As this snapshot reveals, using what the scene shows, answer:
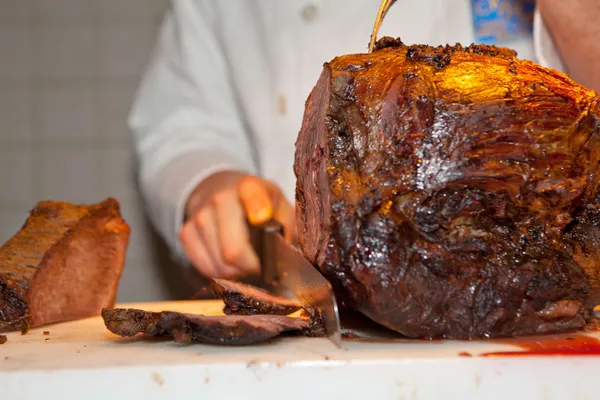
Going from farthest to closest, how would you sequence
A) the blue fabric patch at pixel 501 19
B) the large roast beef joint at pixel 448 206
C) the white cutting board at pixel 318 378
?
the blue fabric patch at pixel 501 19, the large roast beef joint at pixel 448 206, the white cutting board at pixel 318 378

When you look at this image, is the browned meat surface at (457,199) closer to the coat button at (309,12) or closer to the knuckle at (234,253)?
the knuckle at (234,253)

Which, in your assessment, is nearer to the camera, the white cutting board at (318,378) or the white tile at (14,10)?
the white cutting board at (318,378)

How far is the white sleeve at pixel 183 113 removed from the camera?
2672 millimetres

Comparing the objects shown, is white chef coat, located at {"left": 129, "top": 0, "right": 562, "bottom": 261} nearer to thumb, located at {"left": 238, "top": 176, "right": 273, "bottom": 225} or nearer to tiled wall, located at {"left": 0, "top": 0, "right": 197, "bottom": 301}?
thumb, located at {"left": 238, "top": 176, "right": 273, "bottom": 225}

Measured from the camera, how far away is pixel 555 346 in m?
1.05

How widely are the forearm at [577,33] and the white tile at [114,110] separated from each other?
2618mm

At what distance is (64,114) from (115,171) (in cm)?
46

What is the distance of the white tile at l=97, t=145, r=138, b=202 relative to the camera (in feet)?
12.3

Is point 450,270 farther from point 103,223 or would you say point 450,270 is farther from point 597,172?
point 103,223

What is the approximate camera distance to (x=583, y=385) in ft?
3.24

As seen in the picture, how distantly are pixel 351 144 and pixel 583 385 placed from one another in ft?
1.80

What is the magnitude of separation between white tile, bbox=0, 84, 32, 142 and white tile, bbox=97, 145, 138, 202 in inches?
18.2

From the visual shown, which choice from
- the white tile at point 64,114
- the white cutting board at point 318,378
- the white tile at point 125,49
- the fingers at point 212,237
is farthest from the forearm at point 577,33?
the white tile at point 64,114

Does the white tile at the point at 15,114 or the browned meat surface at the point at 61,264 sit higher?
the white tile at the point at 15,114
